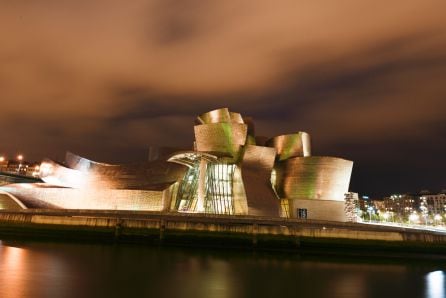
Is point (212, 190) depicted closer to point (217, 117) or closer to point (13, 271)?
point (217, 117)

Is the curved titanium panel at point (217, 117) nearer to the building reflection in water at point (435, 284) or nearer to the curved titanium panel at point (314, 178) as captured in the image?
the curved titanium panel at point (314, 178)

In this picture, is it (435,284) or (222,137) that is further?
(222,137)

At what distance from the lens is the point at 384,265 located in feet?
66.9

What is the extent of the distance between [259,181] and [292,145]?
806 cm

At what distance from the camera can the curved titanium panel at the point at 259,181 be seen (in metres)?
32.0

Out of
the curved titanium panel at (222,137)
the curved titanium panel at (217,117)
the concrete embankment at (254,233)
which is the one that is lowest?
the concrete embankment at (254,233)

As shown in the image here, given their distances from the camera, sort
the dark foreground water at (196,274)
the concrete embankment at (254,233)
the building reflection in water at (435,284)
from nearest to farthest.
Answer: the dark foreground water at (196,274), the building reflection in water at (435,284), the concrete embankment at (254,233)

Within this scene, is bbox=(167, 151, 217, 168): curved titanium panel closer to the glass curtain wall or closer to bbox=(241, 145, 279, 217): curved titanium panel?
the glass curtain wall

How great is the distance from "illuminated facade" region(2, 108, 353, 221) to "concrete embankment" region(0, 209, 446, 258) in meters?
5.03

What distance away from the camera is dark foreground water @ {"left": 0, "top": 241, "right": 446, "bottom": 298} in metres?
13.4

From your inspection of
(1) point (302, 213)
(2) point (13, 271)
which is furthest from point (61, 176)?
(1) point (302, 213)

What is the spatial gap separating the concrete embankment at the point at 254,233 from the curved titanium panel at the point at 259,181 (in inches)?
254

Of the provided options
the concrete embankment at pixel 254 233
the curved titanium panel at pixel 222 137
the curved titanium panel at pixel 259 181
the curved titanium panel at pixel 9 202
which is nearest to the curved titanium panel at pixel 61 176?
the curved titanium panel at pixel 9 202

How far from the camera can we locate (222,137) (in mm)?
34375
